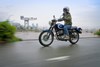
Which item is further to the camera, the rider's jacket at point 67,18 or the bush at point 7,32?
the bush at point 7,32

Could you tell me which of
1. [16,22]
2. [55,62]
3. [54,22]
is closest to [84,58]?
[55,62]

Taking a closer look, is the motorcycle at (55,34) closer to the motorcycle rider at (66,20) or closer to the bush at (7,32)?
the motorcycle rider at (66,20)

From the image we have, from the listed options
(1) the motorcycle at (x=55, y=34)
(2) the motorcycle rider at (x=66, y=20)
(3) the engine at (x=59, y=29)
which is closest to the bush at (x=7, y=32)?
(1) the motorcycle at (x=55, y=34)

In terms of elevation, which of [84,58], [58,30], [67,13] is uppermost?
[67,13]

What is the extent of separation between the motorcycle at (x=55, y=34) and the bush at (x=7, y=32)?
158 centimetres

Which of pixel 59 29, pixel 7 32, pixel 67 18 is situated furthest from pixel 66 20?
pixel 7 32

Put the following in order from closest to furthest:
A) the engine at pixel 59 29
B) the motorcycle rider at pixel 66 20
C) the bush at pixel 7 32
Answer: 1. the engine at pixel 59 29
2. the motorcycle rider at pixel 66 20
3. the bush at pixel 7 32

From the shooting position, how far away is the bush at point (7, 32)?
9953mm

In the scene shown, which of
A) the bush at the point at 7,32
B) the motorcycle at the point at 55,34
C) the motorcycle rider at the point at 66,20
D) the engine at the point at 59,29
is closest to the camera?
the motorcycle at the point at 55,34

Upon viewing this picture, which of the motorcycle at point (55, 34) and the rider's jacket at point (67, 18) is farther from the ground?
the rider's jacket at point (67, 18)

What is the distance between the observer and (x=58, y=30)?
31.9 feet

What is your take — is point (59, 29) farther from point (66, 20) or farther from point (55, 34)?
point (66, 20)

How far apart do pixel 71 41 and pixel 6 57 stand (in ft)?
14.0

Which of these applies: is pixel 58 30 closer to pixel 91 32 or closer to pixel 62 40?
pixel 62 40
